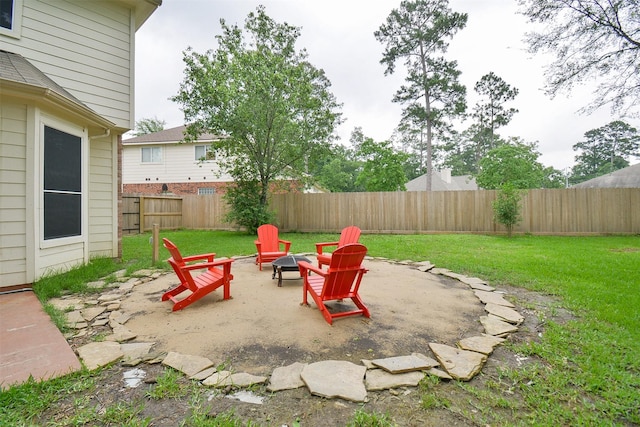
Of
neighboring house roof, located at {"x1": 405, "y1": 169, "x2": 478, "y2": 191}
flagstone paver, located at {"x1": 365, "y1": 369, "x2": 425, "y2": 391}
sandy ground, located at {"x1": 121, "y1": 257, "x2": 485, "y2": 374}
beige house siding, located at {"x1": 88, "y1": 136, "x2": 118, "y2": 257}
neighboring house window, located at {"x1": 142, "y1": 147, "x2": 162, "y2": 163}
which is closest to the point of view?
flagstone paver, located at {"x1": 365, "y1": 369, "x2": 425, "y2": 391}

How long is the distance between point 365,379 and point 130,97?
23.7 ft

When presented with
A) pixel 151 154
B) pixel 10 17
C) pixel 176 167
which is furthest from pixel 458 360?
pixel 151 154

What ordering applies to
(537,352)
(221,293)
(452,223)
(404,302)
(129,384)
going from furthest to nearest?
(452,223), (221,293), (404,302), (537,352), (129,384)

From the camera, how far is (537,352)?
2.49 m

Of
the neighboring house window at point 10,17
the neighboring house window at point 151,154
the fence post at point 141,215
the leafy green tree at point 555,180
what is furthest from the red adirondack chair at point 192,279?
the leafy green tree at point 555,180

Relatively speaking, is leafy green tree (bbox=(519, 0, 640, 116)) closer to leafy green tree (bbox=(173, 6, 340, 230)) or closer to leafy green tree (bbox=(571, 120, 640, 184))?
leafy green tree (bbox=(173, 6, 340, 230))

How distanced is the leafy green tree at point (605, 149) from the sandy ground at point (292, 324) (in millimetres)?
45128

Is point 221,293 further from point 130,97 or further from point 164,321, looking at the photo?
point 130,97

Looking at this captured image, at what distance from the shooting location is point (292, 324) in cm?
315

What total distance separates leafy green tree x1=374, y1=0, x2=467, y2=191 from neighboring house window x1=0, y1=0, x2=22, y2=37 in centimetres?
1562

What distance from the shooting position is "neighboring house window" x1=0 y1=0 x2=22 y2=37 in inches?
191

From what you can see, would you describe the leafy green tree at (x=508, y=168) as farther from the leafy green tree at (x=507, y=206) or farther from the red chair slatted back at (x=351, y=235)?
the red chair slatted back at (x=351, y=235)

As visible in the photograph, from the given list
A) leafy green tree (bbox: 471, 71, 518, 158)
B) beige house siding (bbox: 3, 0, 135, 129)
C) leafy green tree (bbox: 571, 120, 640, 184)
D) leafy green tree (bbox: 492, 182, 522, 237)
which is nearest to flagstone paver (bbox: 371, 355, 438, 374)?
beige house siding (bbox: 3, 0, 135, 129)

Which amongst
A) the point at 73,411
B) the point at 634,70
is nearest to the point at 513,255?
the point at 634,70
